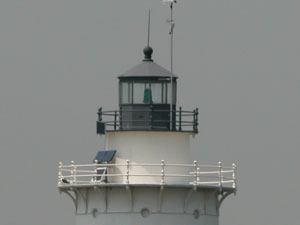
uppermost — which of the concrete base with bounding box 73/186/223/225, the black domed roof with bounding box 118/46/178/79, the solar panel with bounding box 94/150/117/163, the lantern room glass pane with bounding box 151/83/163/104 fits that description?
the black domed roof with bounding box 118/46/178/79

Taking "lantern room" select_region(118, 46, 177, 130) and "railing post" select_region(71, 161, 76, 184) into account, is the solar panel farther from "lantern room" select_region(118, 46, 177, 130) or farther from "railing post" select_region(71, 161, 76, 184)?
"railing post" select_region(71, 161, 76, 184)

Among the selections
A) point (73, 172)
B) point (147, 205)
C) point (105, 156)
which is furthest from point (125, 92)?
point (147, 205)

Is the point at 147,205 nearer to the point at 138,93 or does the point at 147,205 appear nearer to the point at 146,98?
the point at 146,98

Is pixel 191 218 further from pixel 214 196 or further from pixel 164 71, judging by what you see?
pixel 164 71

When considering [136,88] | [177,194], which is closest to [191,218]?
[177,194]

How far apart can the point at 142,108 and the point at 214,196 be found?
199 inches

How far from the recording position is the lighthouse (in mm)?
74125

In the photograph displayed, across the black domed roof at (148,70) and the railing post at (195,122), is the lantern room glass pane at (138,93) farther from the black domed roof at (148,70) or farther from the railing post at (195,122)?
the railing post at (195,122)

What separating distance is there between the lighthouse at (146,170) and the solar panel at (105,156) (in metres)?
0.02

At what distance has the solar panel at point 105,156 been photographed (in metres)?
74.9

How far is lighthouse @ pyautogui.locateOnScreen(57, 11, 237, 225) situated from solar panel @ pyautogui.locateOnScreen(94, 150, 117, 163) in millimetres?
22

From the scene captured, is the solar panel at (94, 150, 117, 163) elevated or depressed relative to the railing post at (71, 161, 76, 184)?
elevated

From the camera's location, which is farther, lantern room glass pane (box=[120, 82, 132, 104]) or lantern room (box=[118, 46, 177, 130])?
lantern room glass pane (box=[120, 82, 132, 104])

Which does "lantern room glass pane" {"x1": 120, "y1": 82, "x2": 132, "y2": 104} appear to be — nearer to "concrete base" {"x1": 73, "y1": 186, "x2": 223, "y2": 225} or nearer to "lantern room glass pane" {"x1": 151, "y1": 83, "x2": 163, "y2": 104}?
"lantern room glass pane" {"x1": 151, "y1": 83, "x2": 163, "y2": 104}
